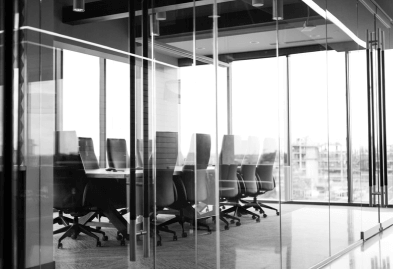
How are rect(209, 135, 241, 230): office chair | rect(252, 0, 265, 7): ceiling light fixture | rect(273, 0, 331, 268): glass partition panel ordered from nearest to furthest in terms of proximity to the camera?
1. rect(209, 135, 241, 230): office chair
2. rect(252, 0, 265, 7): ceiling light fixture
3. rect(273, 0, 331, 268): glass partition panel

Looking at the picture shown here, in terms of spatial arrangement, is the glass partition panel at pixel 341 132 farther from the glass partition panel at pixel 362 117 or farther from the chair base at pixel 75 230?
the chair base at pixel 75 230

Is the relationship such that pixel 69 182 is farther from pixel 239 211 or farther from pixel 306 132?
pixel 306 132

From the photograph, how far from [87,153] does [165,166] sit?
71 cm

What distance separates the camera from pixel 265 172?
4.07 meters

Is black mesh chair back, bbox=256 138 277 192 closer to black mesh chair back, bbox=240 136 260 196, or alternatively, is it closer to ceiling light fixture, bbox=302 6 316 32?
black mesh chair back, bbox=240 136 260 196

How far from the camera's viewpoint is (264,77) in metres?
4.08

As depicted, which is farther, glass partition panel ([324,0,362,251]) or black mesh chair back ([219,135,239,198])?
glass partition panel ([324,0,362,251])

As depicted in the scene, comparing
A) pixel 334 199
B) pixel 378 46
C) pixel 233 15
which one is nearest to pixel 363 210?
pixel 334 199

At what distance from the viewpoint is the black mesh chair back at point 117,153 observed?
270 cm

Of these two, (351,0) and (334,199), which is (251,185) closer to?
(334,199)

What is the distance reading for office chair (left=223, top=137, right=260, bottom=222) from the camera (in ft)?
12.4

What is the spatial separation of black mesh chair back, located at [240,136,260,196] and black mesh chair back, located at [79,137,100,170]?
1473 mm

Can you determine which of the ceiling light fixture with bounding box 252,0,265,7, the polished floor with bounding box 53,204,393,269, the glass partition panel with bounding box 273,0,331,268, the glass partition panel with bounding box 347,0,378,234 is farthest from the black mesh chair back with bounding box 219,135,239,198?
the glass partition panel with bounding box 347,0,378,234

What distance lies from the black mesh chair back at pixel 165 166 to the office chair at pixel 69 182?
626 mm
